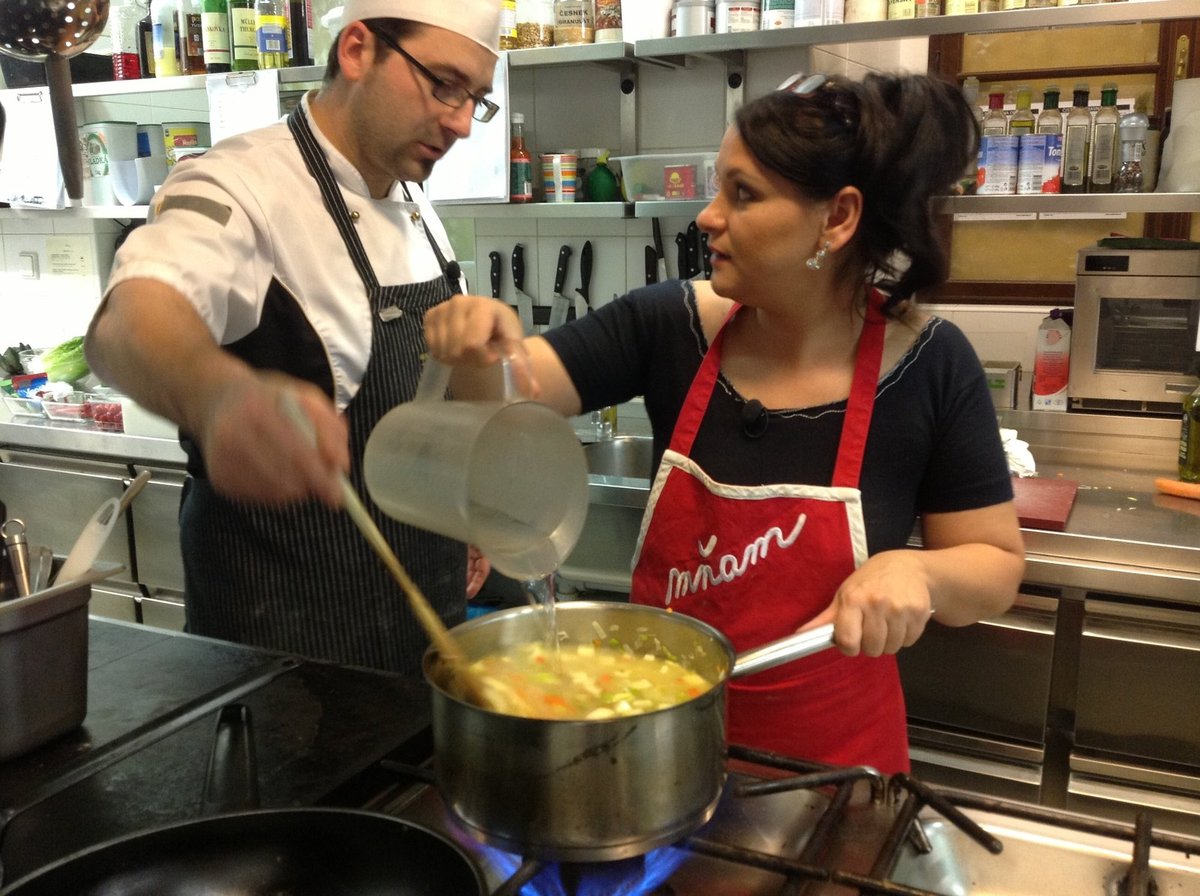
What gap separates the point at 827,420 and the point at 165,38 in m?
2.78

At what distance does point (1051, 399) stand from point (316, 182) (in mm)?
1988

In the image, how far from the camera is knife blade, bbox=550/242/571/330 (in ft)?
10.1

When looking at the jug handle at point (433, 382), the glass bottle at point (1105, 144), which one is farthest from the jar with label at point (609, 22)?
the jug handle at point (433, 382)

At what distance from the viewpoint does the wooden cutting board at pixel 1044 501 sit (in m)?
2.03

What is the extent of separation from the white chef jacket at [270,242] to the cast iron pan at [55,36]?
149 millimetres

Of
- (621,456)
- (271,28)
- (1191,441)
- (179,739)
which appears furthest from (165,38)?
(1191,441)

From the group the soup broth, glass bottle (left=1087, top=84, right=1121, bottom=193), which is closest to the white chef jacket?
the soup broth

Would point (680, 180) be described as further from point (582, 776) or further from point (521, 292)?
point (582, 776)

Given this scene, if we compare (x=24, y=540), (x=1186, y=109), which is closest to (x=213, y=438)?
(x=24, y=540)

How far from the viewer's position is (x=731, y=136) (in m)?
1.33

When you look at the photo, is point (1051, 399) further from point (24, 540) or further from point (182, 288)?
point (24, 540)

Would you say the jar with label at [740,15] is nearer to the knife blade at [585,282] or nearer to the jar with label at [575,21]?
the jar with label at [575,21]

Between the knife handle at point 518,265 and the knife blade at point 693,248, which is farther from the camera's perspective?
the knife handle at point 518,265

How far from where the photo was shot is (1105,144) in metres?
2.55
